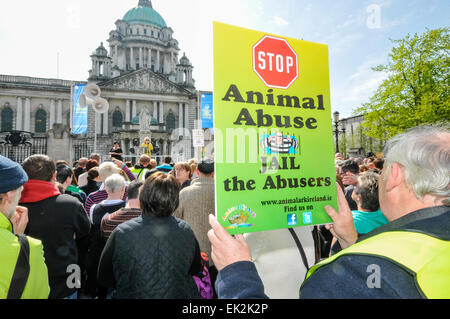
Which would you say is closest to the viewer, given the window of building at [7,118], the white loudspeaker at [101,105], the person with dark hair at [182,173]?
the person with dark hair at [182,173]

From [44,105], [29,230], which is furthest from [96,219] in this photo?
[44,105]

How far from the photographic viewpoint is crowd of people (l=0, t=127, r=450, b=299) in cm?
97

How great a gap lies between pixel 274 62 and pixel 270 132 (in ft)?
1.56


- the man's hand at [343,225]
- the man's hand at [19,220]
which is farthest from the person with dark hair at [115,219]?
the man's hand at [343,225]

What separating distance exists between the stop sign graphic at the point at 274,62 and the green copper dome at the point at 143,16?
218ft

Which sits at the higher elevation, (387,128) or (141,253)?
(387,128)

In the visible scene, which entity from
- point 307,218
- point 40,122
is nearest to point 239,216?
point 307,218

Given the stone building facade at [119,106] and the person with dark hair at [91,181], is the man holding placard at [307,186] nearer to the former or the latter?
the person with dark hair at [91,181]

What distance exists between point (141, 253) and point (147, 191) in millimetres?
534

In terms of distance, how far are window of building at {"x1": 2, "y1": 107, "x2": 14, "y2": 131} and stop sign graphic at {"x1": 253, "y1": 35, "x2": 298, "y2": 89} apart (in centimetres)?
5143

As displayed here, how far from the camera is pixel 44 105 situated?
42.3 m

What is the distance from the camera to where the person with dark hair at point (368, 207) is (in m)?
2.87

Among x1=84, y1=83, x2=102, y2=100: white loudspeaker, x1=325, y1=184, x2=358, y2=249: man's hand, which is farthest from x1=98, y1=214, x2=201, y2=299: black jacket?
x1=84, y1=83, x2=102, y2=100: white loudspeaker

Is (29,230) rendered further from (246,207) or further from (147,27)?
(147,27)
